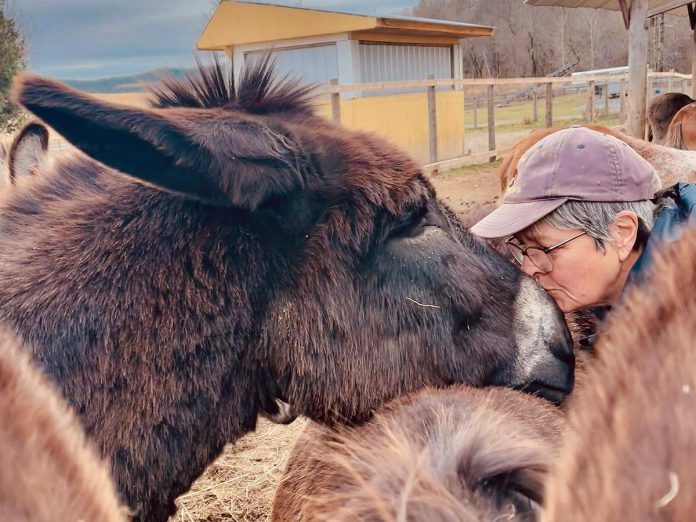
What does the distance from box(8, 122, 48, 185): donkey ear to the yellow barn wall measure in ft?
34.7

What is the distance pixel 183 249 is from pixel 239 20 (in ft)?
59.0

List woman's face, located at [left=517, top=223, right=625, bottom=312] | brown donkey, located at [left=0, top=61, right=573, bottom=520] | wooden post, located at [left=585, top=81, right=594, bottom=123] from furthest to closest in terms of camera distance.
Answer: wooden post, located at [left=585, top=81, right=594, bottom=123] → woman's face, located at [left=517, top=223, right=625, bottom=312] → brown donkey, located at [left=0, top=61, right=573, bottom=520]

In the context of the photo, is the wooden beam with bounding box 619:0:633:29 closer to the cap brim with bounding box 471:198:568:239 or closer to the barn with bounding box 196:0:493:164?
the barn with bounding box 196:0:493:164

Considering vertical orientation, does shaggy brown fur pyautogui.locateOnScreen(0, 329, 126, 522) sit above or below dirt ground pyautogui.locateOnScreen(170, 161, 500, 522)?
above

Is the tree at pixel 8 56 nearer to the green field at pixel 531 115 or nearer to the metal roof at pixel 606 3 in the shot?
the metal roof at pixel 606 3

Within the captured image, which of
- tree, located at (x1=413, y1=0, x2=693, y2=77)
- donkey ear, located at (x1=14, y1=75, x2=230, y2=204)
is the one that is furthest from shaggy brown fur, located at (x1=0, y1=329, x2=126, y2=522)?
tree, located at (x1=413, y1=0, x2=693, y2=77)

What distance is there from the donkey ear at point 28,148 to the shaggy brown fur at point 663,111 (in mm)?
10062

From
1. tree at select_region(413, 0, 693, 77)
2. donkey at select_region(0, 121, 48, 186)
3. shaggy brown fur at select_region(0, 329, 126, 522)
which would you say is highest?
Result: tree at select_region(413, 0, 693, 77)

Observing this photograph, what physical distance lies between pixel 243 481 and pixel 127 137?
2.72 metres

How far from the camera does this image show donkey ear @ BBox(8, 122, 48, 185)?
388 centimetres

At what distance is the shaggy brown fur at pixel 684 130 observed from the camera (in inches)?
348

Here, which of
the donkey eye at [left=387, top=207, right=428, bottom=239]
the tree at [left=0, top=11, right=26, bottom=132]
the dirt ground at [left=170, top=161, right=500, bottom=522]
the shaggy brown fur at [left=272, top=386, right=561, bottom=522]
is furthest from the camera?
the tree at [left=0, top=11, right=26, bottom=132]

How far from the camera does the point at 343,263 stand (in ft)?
5.97

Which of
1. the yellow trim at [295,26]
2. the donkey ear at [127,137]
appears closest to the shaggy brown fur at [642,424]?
the donkey ear at [127,137]
